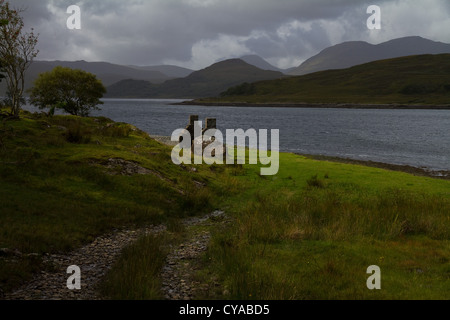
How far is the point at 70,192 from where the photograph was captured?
14.6 metres

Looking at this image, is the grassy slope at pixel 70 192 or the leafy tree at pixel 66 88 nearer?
the grassy slope at pixel 70 192

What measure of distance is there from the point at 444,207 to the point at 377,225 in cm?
485

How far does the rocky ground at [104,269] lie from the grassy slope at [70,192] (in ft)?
1.41

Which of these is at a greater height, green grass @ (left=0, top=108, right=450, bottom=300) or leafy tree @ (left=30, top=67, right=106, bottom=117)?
leafy tree @ (left=30, top=67, right=106, bottom=117)

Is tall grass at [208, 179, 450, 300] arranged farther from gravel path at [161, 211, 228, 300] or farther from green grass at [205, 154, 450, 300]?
gravel path at [161, 211, 228, 300]

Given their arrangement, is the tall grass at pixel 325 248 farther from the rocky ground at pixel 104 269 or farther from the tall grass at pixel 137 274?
the tall grass at pixel 137 274

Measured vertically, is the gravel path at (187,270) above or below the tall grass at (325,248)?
below

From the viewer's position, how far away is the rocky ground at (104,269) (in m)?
8.01

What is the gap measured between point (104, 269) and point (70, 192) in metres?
6.17

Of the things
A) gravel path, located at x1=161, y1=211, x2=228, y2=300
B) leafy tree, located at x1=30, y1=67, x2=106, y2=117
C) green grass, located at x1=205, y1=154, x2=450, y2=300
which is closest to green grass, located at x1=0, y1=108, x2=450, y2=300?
green grass, located at x1=205, y1=154, x2=450, y2=300

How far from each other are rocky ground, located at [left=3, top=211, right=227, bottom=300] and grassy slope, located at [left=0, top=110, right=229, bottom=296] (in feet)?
1.41

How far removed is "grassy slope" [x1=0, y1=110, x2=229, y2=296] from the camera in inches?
418

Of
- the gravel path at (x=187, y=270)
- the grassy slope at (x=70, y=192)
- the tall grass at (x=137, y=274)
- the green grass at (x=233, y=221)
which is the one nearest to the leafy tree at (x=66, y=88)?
the green grass at (x=233, y=221)

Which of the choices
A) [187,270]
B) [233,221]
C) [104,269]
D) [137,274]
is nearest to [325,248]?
[187,270]
